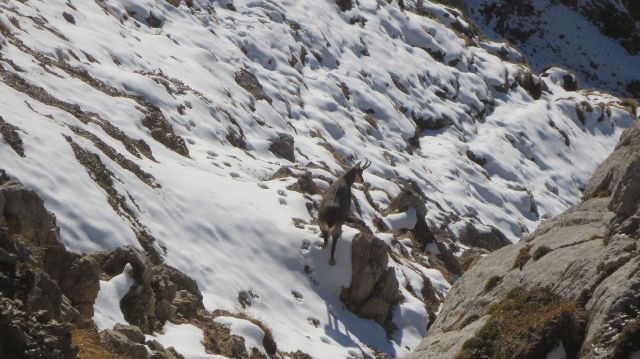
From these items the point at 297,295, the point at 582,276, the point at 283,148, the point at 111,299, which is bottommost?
the point at 283,148

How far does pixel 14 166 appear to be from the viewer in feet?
46.0

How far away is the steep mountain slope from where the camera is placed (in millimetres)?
60688

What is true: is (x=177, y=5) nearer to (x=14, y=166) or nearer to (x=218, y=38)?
(x=218, y=38)

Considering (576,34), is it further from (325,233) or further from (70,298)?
(70,298)

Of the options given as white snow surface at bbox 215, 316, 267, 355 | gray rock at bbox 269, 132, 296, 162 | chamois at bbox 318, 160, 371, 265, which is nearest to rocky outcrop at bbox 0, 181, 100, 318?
white snow surface at bbox 215, 316, 267, 355

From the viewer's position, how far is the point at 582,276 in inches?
407

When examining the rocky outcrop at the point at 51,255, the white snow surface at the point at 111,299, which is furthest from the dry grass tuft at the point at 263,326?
the rocky outcrop at the point at 51,255

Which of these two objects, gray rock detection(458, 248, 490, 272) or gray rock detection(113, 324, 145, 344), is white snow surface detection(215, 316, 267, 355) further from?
gray rock detection(458, 248, 490, 272)

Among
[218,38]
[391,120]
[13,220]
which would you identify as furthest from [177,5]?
[13,220]

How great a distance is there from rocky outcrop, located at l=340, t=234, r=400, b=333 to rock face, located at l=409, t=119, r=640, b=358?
5.90 meters

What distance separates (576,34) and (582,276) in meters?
56.3

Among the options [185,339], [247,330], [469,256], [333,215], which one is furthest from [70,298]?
[469,256]

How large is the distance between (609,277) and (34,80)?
15.0 meters

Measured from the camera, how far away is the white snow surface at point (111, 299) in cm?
1156
